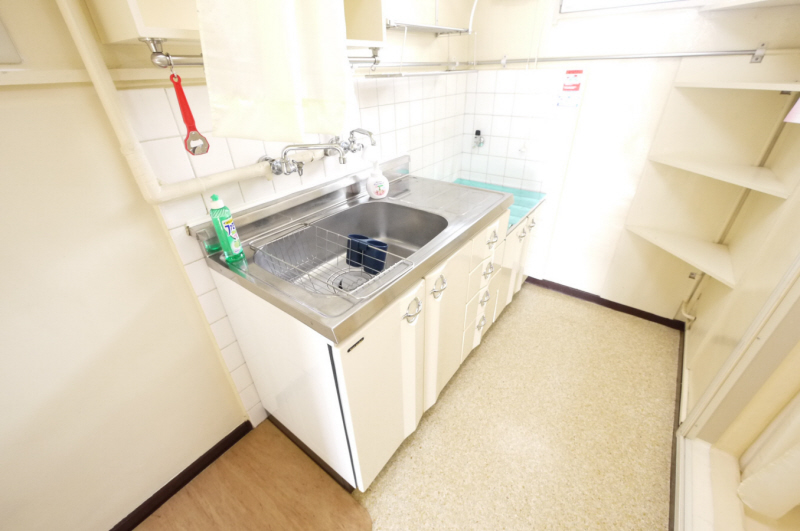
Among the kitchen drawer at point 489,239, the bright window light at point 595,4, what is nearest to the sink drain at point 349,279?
the kitchen drawer at point 489,239

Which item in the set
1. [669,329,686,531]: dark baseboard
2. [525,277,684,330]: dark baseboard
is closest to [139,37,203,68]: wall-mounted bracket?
[669,329,686,531]: dark baseboard

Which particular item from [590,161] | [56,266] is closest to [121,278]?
[56,266]

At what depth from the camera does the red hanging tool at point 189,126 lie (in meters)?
0.73

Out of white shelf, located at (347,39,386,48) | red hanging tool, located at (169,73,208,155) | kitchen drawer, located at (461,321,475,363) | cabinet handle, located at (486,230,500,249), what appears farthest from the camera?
kitchen drawer, located at (461,321,475,363)

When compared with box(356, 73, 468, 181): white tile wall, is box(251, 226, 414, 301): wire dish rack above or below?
below

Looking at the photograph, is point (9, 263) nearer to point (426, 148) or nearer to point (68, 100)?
point (68, 100)

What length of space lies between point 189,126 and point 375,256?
2.07 ft

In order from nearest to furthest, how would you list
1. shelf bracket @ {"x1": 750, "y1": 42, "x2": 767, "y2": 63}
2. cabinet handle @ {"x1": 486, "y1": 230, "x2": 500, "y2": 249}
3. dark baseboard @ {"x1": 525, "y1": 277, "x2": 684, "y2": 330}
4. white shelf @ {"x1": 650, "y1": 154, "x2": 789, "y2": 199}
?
white shelf @ {"x1": 650, "y1": 154, "x2": 789, "y2": 199} < shelf bracket @ {"x1": 750, "y1": 42, "x2": 767, "y2": 63} < cabinet handle @ {"x1": 486, "y1": 230, "x2": 500, "y2": 249} < dark baseboard @ {"x1": 525, "y1": 277, "x2": 684, "y2": 330}

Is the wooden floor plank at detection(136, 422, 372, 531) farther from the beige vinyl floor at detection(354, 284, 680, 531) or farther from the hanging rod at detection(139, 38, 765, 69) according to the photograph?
the hanging rod at detection(139, 38, 765, 69)

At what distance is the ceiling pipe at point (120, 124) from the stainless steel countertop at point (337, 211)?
5.1 inches

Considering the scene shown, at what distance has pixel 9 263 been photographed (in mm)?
725

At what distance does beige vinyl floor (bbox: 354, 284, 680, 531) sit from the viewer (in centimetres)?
115

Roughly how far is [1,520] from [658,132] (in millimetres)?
2800

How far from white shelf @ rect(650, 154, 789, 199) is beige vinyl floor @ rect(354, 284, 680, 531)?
38.2 inches
